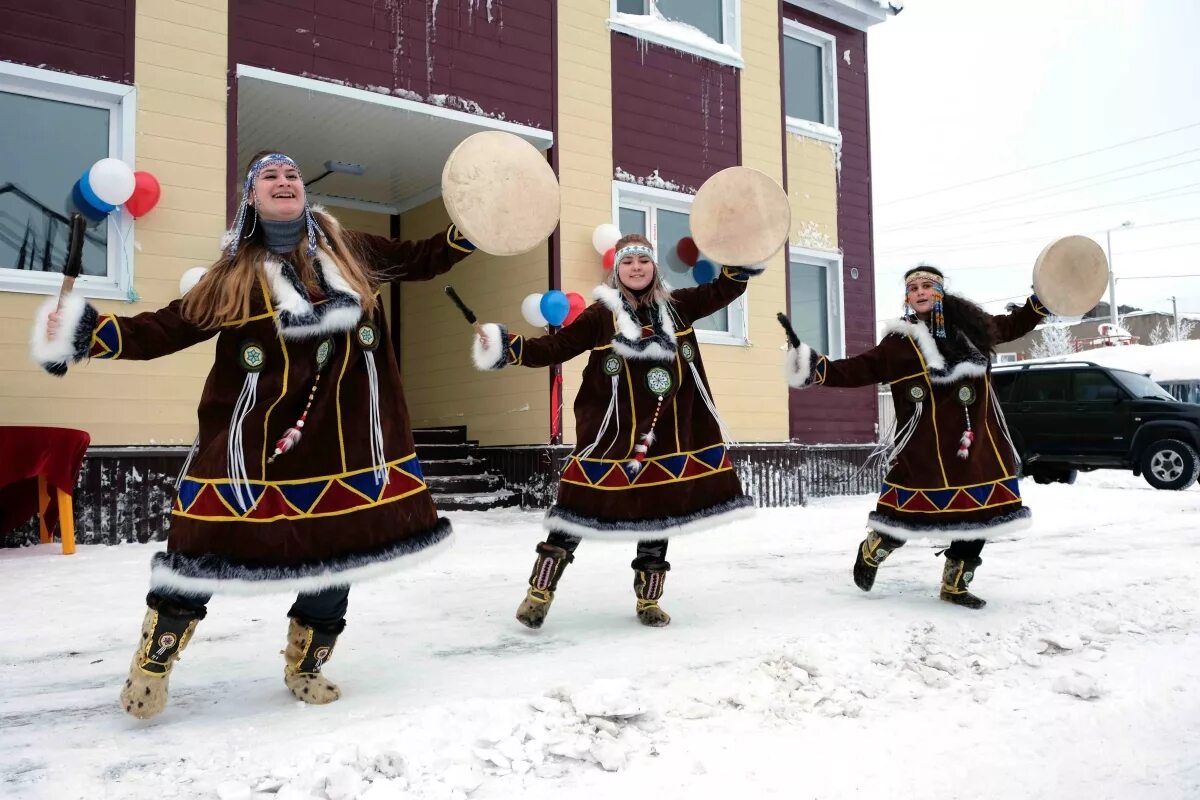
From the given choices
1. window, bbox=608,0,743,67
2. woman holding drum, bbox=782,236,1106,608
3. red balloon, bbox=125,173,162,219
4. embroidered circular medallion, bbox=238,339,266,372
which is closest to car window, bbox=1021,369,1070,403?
window, bbox=608,0,743,67

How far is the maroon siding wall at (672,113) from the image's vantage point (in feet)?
32.2

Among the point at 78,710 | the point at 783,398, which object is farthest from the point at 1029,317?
the point at 783,398

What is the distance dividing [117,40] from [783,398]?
7.49 m

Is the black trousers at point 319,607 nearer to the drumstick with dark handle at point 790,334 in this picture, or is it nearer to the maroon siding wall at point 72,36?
Answer: the drumstick with dark handle at point 790,334

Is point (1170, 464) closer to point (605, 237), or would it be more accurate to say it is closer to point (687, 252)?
point (687, 252)

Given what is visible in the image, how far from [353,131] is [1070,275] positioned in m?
6.49

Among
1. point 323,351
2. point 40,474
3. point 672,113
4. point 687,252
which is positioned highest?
point 672,113

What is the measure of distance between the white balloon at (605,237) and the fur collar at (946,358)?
4678 millimetres

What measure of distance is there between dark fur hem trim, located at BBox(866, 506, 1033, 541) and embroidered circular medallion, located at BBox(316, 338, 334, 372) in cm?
309

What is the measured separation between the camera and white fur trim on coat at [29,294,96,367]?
276 cm

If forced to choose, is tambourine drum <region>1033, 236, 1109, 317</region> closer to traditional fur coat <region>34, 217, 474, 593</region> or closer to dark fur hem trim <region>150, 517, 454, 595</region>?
traditional fur coat <region>34, 217, 474, 593</region>

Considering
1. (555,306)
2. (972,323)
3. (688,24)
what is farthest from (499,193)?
(688,24)

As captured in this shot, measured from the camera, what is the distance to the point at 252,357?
2.98 metres

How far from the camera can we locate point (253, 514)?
9.50 ft
